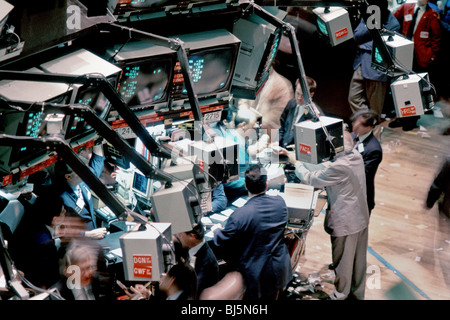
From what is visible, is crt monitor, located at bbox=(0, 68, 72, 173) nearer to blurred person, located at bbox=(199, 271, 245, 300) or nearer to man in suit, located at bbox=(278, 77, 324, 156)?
blurred person, located at bbox=(199, 271, 245, 300)

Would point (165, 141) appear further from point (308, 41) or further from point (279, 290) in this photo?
point (308, 41)

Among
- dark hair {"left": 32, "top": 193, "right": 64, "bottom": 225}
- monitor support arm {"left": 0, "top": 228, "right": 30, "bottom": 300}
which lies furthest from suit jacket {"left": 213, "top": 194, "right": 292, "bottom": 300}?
monitor support arm {"left": 0, "top": 228, "right": 30, "bottom": 300}

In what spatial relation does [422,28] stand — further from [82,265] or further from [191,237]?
[82,265]

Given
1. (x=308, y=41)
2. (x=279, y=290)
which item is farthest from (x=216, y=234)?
(x=308, y=41)

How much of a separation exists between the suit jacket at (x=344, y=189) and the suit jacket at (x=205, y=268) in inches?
66.0

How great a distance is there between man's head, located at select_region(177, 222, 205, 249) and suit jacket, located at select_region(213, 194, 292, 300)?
0.58m

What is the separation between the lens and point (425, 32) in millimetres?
10164

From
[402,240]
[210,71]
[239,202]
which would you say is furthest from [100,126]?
[402,240]

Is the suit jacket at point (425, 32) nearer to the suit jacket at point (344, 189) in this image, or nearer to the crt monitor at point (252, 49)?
the crt monitor at point (252, 49)

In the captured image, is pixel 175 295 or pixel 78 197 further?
pixel 78 197

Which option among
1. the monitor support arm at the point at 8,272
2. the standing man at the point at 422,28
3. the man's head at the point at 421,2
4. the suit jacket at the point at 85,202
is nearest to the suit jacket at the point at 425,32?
the standing man at the point at 422,28

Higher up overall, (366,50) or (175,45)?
(175,45)

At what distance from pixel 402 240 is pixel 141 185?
12.2 ft
